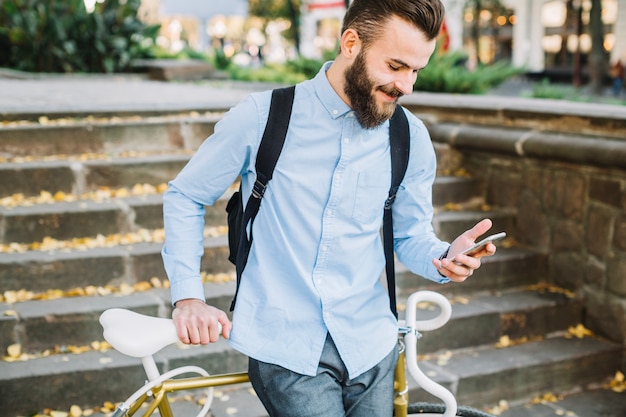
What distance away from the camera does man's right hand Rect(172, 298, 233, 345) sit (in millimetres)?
1820

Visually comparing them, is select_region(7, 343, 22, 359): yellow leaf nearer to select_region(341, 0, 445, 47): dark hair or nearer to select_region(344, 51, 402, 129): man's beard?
select_region(344, 51, 402, 129): man's beard

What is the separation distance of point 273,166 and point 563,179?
3.21 m

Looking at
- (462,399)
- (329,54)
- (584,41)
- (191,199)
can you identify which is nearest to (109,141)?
(462,399)

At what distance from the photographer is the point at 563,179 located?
4.68m

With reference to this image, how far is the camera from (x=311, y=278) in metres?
2.00

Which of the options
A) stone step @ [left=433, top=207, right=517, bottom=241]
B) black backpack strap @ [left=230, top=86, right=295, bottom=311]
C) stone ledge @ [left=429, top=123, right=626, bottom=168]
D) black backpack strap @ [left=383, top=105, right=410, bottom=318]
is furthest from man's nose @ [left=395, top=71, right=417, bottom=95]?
stone step @ [left=433, top=207, right=517, bottom=241]

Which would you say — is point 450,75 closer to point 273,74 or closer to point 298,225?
point 273,74

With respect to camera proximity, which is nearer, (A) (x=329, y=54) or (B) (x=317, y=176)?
(B) (x=317, y=176)

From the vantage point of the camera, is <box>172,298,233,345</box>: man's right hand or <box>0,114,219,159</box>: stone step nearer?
<box>172,298,233,345</box>: man's right hand

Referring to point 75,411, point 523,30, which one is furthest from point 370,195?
point 523,30

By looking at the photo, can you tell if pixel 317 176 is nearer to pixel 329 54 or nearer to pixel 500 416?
pixel 500 416

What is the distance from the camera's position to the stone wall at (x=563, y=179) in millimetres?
4316

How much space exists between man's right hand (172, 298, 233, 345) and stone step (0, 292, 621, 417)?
184cm

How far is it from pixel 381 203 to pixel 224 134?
50 centimetres
